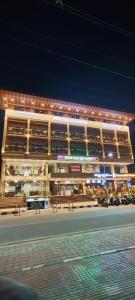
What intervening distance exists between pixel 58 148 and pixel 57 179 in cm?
683

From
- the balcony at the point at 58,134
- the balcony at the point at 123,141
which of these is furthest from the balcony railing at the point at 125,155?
the balcony at the point at 58,134

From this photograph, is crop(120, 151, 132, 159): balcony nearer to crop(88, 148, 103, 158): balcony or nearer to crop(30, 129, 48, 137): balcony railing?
crop(88, 148, 103, 158): balcony

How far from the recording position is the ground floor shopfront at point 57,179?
33784 millimetres

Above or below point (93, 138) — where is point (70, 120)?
above

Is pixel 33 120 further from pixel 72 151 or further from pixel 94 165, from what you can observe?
pixel 94 165

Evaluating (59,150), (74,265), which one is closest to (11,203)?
(59,150)

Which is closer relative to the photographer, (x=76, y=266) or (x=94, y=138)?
(x=76, y=266)

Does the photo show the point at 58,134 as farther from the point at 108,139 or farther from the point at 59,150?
the point at 108,139

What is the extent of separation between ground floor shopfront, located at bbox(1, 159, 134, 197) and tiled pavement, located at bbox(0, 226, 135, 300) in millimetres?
Answer: 27769

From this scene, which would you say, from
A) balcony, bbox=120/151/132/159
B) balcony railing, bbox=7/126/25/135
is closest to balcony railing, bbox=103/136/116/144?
balcony, bbox=120/151/132/159

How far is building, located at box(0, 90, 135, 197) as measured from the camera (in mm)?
34656

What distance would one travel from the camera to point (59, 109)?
44.0m

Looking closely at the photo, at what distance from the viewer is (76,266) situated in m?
4.68

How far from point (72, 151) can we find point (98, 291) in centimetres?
3636
